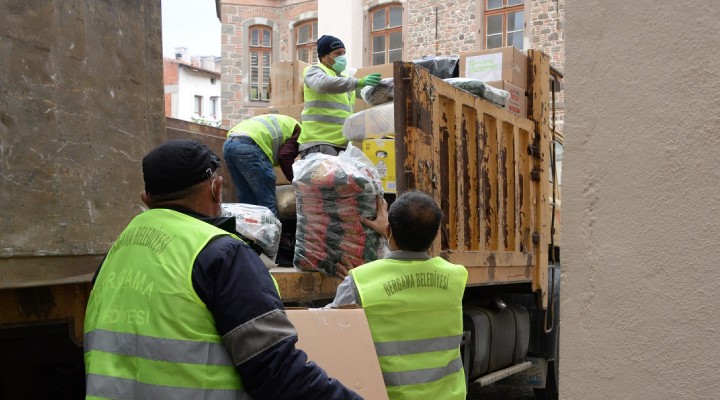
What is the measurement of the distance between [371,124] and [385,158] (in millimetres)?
319

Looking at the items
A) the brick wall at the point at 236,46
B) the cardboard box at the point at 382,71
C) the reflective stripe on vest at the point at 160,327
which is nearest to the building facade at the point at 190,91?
the brick wall at the point at 236,46

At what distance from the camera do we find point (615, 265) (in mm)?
1911

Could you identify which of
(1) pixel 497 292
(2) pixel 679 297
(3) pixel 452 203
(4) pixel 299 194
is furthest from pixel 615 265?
(1) pixel 497 292

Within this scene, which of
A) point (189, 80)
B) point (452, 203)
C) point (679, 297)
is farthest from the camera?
point (189, 80)

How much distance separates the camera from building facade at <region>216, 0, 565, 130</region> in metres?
16.1

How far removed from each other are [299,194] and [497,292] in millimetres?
2264

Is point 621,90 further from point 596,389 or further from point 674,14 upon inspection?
point 596,389

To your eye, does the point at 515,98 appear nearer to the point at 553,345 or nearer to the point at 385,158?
the point at 385,158

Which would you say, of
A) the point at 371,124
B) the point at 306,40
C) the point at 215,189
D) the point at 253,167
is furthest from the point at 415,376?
the point at 306,40

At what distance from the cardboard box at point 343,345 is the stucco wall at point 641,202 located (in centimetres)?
59

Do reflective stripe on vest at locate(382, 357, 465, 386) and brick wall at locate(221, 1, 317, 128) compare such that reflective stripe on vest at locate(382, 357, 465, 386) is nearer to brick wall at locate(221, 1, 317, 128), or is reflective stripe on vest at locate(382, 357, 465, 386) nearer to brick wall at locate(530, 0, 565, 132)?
brick wall at locate(530, 0, 565, 132)

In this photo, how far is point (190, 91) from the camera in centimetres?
4119

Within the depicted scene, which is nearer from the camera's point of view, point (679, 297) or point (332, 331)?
point (679, 297)

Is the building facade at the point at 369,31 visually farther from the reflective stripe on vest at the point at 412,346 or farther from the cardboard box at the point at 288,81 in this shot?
the reflective stripe on vest at the point at 412,346
